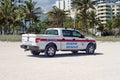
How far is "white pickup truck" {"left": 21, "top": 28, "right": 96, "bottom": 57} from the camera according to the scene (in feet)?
54.5

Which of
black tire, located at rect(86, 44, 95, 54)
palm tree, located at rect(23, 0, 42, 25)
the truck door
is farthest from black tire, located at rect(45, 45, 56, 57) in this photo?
palm tree, located at rect(23, 0, 42, 25)

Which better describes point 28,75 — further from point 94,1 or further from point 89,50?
point 94,1

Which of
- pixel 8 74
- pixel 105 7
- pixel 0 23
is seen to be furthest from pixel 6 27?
pixel 105 7

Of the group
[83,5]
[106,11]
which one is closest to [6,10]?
[83,5]

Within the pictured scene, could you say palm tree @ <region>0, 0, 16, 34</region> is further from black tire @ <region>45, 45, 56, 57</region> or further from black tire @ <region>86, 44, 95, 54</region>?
black tire @ <region>45, 45, 56, 57</region>

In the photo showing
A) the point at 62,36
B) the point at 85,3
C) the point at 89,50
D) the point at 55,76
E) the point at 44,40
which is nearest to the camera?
the point at 55,76

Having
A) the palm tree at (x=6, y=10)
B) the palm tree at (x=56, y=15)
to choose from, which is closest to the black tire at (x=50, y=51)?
the palm tree at (x=6, y=10)

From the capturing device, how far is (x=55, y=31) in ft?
59.6

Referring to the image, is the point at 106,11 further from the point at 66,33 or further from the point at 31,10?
the point at 66,33

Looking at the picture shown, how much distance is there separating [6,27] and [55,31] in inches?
1934

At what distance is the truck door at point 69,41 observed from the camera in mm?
17891

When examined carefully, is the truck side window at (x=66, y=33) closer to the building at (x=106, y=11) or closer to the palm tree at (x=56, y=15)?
the palm tree at (x=56, y=15)

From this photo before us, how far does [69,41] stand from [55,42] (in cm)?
118

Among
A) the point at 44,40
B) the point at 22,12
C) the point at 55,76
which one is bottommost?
the point at 55,76
